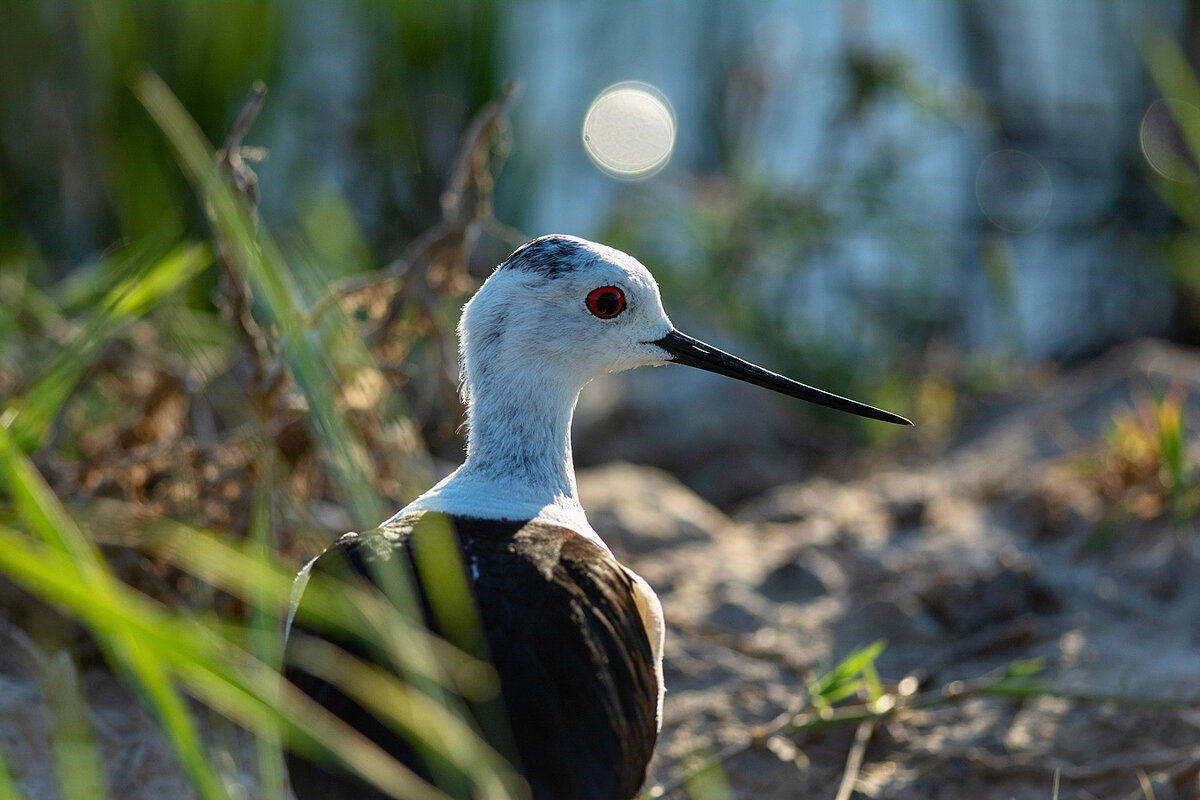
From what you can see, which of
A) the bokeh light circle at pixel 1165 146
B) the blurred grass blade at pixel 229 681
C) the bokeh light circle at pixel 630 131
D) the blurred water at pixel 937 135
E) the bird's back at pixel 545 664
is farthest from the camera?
the bokeh light circle at pixel 630 131

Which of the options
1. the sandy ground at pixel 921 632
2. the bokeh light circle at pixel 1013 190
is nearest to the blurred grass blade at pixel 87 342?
the sandy ground at pixel 921 632

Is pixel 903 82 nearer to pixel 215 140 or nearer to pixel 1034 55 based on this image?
pixel 1034 55

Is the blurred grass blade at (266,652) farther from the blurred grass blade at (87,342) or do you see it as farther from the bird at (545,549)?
the blurred grass blade at (87,342)

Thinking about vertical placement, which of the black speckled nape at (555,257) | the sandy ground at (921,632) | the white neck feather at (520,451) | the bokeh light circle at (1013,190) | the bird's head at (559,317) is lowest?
the sandy ground at (921,632)

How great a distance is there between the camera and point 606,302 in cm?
227

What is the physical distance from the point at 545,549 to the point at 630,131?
449cm

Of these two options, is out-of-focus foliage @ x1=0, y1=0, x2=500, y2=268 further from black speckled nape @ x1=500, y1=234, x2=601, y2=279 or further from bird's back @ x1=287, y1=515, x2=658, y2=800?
bird's back @ x1=287, y1=515, x2=658, y2=800

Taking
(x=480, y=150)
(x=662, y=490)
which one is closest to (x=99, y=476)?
(x=480, y=150)

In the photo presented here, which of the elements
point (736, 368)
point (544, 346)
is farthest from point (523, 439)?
point (736, 368)

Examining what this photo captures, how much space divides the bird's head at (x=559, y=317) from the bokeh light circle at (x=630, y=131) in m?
3.56

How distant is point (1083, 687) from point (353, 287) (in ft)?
6.19

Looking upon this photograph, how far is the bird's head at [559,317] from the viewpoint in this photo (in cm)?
224

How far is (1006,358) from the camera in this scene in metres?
4.93

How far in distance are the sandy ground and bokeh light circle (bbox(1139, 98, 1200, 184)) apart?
1520 millimetres
